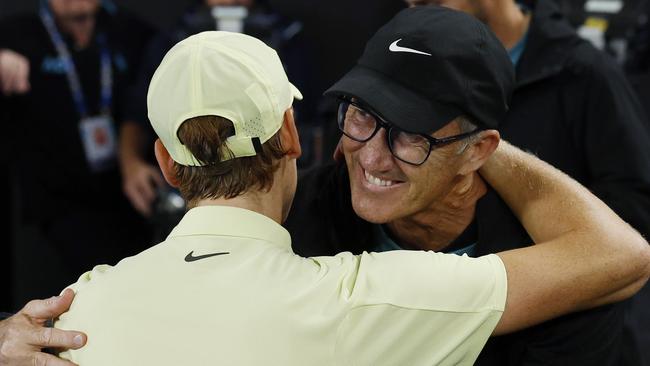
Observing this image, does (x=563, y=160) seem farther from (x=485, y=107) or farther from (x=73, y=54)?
(x=73, y=54)

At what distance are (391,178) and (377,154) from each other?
0.20 feet

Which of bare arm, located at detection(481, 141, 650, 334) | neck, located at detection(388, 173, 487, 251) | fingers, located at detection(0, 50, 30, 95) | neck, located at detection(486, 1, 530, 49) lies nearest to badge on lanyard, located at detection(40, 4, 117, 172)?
fingers, located at detection(0, 50, 30, 95)

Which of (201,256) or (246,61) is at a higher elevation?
(246,61)

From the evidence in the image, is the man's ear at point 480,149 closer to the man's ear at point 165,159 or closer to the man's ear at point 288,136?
the man's ear at point 288,136

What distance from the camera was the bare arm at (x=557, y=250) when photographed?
1.42m

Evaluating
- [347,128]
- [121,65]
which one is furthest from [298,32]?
[347,128]

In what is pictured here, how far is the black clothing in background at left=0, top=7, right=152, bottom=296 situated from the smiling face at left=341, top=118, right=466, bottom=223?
212 centimetres

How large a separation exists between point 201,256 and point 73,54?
8.25 ft

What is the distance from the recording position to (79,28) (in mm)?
3670

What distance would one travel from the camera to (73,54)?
366cm

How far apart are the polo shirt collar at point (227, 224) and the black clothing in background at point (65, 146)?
90.5 inches

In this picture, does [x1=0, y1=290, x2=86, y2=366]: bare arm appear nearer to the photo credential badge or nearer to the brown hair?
the brown hair

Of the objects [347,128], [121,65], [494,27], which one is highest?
[347,128]

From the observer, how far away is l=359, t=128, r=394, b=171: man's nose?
5.33 ft
